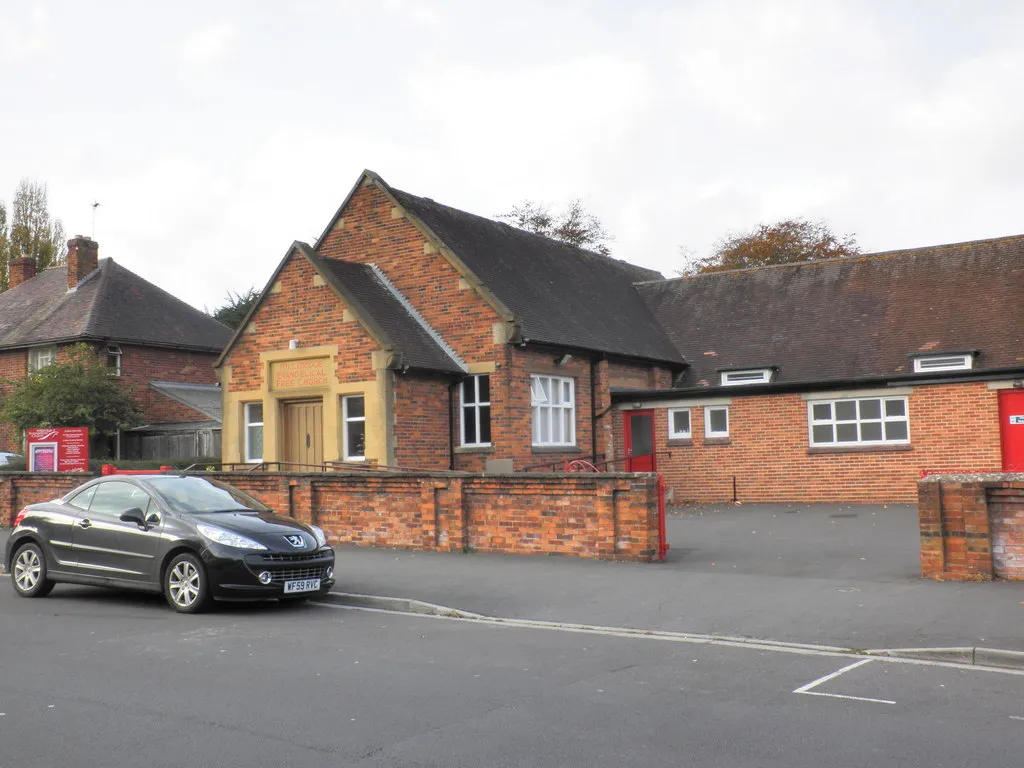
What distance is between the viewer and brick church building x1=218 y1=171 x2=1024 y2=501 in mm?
22547

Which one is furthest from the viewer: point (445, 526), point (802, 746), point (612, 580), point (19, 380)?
point (19, 380)

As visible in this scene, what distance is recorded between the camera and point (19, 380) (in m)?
36.4

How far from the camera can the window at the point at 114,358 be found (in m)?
36.9

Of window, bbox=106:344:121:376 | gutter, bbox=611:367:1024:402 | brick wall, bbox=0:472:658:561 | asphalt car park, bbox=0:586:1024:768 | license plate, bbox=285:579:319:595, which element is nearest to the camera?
asphalt car park, bbox=0:586:1024:768

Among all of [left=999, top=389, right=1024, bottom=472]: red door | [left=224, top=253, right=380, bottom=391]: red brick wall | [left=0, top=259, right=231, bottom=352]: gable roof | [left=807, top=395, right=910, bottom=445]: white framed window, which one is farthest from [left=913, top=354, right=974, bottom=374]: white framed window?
[left=0, top=259, right=231, bottom=352]: gable roof

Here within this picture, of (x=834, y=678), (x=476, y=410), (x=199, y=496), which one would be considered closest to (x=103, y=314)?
(x=476, y=410)

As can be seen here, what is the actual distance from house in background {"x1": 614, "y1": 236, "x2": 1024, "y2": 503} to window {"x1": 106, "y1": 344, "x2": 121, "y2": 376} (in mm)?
20191

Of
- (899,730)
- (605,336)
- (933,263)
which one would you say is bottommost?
(899,730)

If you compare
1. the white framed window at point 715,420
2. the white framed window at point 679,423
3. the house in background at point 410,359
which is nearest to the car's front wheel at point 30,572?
the house in background at point 410,359

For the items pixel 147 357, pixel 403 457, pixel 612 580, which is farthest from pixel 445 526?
pixel 147 357

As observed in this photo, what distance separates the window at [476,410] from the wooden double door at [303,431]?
3287mm

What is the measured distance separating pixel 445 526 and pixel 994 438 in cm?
1296

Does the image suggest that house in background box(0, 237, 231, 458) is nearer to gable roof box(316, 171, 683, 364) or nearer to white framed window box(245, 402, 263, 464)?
white framed window box(245, 402, 263, 464)

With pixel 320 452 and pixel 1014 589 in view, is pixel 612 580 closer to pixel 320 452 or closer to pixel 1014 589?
pixel 1014 589
